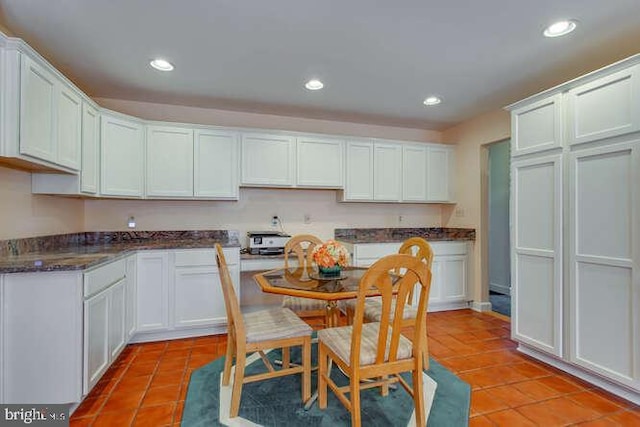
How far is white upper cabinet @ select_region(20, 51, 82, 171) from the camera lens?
1.94 metres

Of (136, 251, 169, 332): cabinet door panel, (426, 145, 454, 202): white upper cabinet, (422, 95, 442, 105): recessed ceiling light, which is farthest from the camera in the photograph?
(426, 145, 454, 202): white upper cabinet

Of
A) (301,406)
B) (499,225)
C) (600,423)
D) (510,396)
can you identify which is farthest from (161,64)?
(499,225)

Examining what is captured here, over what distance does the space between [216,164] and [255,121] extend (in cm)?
79

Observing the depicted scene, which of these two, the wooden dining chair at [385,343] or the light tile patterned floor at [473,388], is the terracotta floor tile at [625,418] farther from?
the wooden dining chair at [385,343]

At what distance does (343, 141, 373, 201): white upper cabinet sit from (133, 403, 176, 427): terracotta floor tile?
2733 mm

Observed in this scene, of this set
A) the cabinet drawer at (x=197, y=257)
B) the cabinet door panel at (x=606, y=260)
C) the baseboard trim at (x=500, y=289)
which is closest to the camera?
the cabinet door panel at (x=606, y=260)

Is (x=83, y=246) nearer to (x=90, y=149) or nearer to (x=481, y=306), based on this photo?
(x=90, y=149)

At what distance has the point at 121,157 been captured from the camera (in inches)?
124

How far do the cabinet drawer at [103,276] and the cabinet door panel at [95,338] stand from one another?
5 centimetres

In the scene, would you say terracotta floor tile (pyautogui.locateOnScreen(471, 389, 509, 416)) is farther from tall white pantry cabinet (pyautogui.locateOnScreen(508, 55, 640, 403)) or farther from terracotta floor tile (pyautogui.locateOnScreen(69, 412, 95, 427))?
terracotta floor tile (pyautogui.locateOnScreen(69, 412, 95, 427))

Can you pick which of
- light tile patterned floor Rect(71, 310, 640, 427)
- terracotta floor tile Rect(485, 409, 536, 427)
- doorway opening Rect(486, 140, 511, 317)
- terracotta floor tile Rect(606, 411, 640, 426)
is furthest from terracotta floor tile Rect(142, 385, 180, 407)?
doorway opening Rect(486, 140, 511, 317)

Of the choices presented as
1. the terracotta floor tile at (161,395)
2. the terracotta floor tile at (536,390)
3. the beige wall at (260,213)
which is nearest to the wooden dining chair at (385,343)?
the terracotta floor tile at (536,390)

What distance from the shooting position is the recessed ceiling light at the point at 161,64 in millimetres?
2646

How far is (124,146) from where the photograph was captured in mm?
3164
